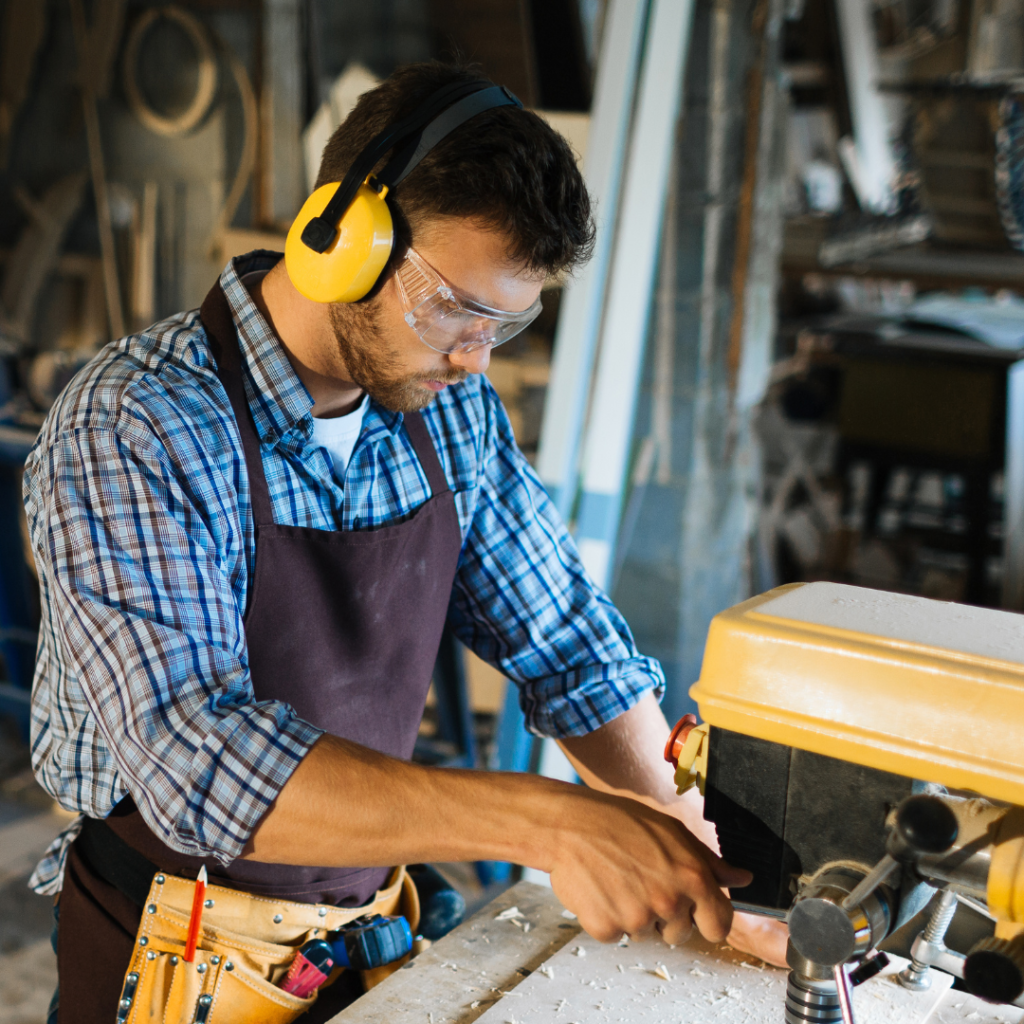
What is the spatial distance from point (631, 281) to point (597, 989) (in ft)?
5.89

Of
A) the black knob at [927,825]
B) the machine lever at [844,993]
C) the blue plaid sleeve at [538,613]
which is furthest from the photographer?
the blue plaid sleeve at [538,613]

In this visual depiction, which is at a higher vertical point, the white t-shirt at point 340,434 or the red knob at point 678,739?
the white t-shirt at point 340,434

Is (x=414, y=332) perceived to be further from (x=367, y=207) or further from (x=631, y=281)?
(x=631, y=281)

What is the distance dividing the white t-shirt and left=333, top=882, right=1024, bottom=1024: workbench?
1.92 ft

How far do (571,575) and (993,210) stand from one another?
362cm

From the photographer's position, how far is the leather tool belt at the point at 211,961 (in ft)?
3.72

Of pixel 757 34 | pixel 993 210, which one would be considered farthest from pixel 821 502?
pixel 757 34

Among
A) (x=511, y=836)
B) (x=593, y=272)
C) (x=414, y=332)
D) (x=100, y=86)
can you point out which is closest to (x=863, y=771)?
(x=511, y=836)

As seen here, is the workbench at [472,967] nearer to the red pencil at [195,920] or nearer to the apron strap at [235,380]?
the red pencil at [195,920]

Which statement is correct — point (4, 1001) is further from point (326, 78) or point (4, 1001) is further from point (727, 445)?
point (326, 78)

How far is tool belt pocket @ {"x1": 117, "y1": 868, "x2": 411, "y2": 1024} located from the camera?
1133 mm

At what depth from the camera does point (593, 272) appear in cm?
247

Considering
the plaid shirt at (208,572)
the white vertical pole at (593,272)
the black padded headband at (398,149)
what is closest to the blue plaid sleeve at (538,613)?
the plaid shirt at (208,572)

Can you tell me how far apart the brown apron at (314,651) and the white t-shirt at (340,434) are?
79 millimetres
